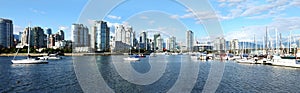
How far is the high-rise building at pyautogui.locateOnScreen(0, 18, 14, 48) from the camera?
190 meters

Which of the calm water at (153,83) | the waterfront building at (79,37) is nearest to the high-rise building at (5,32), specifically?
the waterfront building at (79,37)

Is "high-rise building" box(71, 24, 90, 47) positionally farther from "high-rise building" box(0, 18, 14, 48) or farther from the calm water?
the calm water

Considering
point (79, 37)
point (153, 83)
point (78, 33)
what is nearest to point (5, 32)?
point (79, 37)

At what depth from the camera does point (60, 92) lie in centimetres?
2308

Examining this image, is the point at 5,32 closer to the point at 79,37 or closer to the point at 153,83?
the point at 79,37

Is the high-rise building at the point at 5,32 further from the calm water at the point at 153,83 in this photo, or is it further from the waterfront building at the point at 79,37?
the calm water at the point at 153,83

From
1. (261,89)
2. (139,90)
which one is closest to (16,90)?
(139,90)

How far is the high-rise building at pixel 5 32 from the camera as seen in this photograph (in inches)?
7470

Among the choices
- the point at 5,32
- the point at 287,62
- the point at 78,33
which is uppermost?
the point at 5,32

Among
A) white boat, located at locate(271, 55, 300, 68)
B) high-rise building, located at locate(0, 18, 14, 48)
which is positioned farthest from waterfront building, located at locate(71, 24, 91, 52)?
white boat, located at locate(271, 55, 300, 68)

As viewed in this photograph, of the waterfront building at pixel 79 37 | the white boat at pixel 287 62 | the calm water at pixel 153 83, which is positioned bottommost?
the calm water at pixel 153 83

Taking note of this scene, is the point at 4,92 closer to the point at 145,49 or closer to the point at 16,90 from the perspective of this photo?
the point at 16,90

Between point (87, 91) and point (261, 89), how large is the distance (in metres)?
16.2

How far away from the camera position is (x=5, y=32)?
19125 cm
